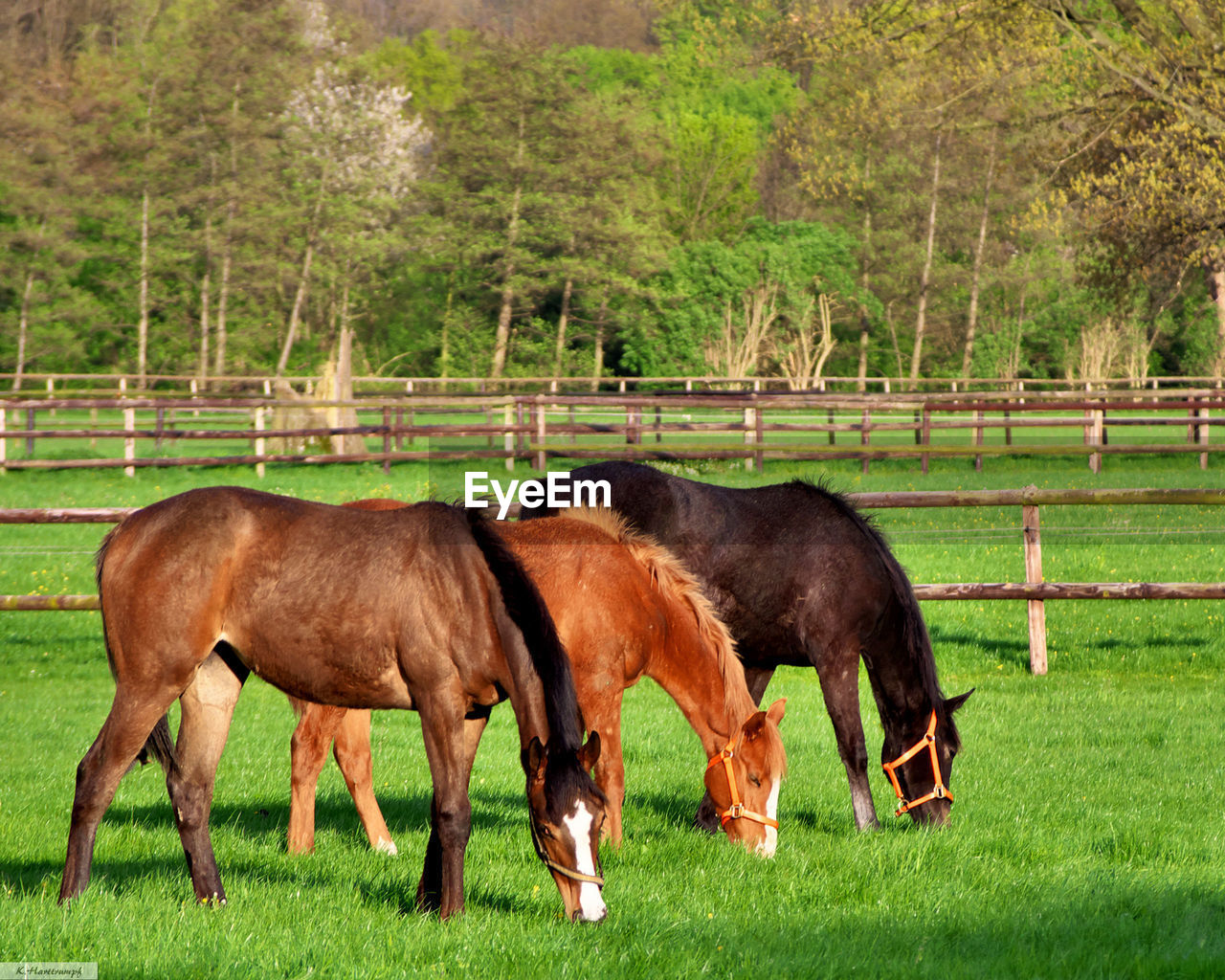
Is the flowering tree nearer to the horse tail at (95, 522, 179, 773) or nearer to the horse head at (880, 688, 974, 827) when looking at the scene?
the horse head at (880, 688, 974, 827)

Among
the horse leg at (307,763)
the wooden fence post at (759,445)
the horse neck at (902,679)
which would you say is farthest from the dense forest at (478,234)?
the horse leg at (307,763)

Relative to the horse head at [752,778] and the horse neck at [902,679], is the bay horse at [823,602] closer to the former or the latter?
the horse neck at [902,679]

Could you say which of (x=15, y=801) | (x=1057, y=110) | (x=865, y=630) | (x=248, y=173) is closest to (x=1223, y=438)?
(x=1057, y=110)

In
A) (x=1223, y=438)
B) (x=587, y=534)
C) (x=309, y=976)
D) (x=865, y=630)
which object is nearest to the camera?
(x=309, y=976)

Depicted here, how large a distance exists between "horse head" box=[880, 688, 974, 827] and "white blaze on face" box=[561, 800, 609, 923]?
7.25ft

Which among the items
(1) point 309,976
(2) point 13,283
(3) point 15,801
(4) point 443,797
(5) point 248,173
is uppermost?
(5) point 248,173

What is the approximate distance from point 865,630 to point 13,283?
126 feet

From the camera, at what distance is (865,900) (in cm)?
439

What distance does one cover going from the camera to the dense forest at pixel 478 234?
130ft

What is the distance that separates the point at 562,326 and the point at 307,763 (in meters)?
39.7

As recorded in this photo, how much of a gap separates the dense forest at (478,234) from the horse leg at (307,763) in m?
27.0

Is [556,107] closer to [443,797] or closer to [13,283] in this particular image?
[13,283]

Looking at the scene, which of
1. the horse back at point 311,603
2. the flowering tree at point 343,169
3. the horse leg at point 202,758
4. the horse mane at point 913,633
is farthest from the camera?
the flowering tree at point 343,169

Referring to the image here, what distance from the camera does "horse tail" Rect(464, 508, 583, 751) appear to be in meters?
3.86
